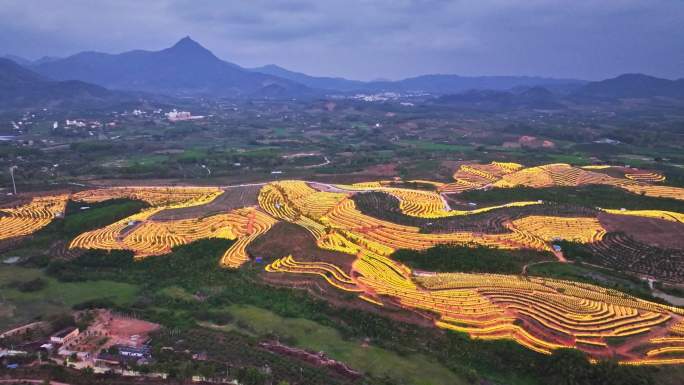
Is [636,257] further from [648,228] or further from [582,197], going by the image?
[582,197]

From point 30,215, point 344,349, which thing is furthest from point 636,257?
point 30,215

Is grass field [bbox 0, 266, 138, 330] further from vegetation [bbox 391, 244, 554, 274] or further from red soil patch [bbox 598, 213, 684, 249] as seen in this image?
red soil patch [bbox 598, 213, 684, 249]

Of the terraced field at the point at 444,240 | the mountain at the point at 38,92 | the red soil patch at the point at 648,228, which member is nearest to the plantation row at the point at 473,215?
the terraced field at the point at 444,240

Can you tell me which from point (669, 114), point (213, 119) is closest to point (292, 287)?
point (213, 119)

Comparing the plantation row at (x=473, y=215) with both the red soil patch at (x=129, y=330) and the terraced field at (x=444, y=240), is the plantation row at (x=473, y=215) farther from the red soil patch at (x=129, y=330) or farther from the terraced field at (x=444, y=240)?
the red soil patch at (x=129, y=330)

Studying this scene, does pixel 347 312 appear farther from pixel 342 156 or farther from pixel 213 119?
pixel 213 119

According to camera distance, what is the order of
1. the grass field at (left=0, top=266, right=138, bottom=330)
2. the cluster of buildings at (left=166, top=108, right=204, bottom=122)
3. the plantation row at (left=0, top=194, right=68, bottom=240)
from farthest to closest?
the cluster of buildings at (left=166, top=108, right=204, bottom=122)
the plantation row at (left=0, top=194, right=68, bottom=240)
the grass field at (left=0, top=266, right=138, bottom=330)

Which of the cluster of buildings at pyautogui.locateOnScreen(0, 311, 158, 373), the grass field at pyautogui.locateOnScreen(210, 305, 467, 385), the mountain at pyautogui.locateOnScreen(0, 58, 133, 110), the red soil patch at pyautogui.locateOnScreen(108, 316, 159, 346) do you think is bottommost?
the grass field at pyautogui.locateOnScreen(210, 305, 467, 385)

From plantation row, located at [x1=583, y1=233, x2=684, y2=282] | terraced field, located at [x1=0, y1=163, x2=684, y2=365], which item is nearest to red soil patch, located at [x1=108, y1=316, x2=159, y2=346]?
terraced field, located at [x1=0, y1=163, x2=684, y2=365]
